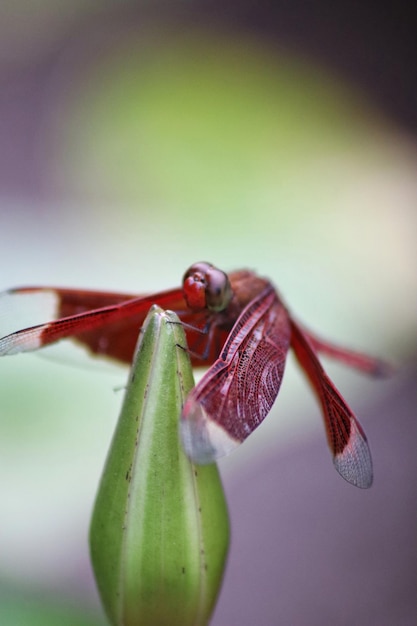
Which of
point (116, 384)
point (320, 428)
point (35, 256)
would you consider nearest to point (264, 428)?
point (116, 384)

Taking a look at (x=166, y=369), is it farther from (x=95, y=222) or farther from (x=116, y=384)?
(x=95, y=222)

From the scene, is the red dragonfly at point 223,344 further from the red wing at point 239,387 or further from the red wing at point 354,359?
the red wing at point 354,359

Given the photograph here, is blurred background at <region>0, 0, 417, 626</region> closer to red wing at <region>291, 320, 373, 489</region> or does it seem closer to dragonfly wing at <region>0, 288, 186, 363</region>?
dragonfly wing at <region>0, 288, 186, 363</region>

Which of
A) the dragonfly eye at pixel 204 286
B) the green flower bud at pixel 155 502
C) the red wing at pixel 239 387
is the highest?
the dragonfly eye at pixel 204 286

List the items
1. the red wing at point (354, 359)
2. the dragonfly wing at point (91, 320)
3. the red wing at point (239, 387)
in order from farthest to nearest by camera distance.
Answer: the red wing at point (354, 359) < the dragonfly wing at point (91, 320) < the red wing at point (239, 387)

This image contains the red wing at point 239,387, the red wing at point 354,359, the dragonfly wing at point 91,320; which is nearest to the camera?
the red wing at point 239,387

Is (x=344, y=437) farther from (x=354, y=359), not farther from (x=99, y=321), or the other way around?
(x=354, y=359)

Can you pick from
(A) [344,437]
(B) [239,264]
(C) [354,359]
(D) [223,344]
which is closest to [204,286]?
(D) [223,344]

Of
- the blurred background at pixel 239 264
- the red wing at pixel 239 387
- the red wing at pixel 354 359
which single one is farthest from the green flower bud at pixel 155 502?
the red wing at pixel 354 359
